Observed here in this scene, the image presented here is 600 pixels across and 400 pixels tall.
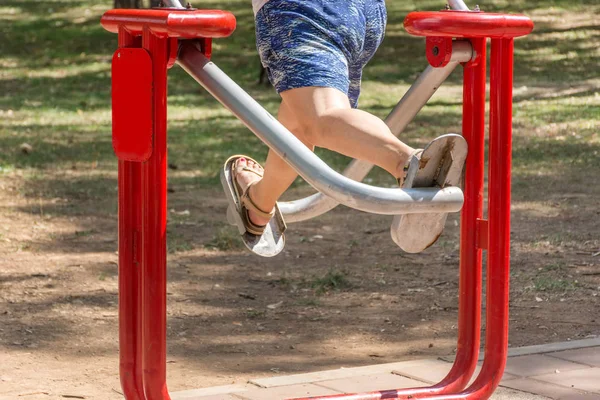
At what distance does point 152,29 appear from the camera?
2264 millimetres

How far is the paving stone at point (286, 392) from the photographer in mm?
3155

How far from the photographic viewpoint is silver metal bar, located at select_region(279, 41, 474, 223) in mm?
2592

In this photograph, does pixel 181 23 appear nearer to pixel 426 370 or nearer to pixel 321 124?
pixel 321 124

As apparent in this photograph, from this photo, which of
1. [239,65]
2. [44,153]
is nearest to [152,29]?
[44,153]

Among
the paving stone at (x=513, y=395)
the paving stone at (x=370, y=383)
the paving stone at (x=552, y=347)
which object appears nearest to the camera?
the paving stone at (x=513, y=395)

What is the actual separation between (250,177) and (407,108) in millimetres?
469

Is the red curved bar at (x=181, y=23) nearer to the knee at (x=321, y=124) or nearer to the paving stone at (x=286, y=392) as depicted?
the knee at (x=321, y=124)

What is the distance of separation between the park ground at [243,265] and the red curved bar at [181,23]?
157 cm

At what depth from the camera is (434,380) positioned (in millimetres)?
3264

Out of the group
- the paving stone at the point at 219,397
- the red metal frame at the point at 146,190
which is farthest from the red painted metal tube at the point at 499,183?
the paving stone at the point at 219,397

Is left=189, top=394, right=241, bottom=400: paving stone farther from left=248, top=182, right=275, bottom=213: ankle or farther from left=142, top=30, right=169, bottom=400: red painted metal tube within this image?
left=142, top=30, right=169, bottom=400: red painted metal tube

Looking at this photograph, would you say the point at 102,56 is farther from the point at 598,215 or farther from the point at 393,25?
the point at 598,215

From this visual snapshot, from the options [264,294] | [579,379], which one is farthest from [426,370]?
[264,294]

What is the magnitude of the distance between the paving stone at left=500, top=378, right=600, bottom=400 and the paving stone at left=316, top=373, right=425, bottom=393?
0.91 feet
